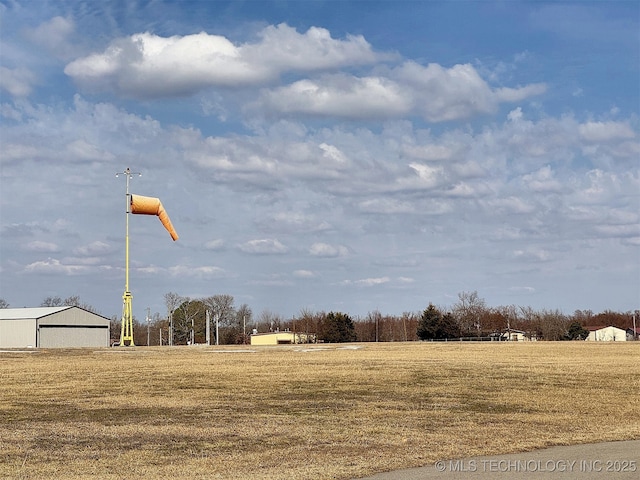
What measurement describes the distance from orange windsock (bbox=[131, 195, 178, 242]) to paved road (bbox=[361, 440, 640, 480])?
189 ft

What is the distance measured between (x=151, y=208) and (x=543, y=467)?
60.1m

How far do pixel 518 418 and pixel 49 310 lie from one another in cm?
8653

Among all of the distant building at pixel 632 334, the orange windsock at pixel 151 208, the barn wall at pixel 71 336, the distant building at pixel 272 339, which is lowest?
the distant building at pixel 632 334

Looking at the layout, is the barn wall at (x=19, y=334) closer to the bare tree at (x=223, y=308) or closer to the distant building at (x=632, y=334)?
the bare tree at (x=223, y=308)

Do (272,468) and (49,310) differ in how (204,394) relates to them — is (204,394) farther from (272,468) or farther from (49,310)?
(49,310)

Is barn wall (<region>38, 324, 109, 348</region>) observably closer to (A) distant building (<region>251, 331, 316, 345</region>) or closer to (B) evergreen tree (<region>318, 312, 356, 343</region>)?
(A) distant building (<region>251, 331, 316, 345</region>)

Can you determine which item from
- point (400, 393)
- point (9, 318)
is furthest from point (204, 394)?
point (9, 318)

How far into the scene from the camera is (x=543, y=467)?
43.9 ft

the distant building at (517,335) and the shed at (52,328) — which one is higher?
the shed at (52,328)

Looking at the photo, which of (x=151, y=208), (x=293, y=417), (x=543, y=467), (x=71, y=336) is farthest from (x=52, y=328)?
(x=543, y=467)

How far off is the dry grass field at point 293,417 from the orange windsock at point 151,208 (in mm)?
32167

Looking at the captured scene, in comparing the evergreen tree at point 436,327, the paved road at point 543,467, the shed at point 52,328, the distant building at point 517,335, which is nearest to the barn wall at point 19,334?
the shed at point 52,328

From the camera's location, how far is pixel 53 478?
12898 millimetres

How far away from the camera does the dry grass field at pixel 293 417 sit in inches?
572
